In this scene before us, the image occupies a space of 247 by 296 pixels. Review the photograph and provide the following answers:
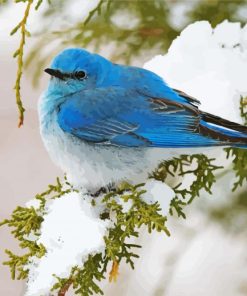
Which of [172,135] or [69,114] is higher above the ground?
[69,114]

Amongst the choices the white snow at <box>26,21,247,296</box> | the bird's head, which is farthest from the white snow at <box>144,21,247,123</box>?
the bird's head

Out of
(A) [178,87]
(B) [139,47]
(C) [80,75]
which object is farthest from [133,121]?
(B) [139,47]

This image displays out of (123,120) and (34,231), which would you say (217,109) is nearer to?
(123,120)

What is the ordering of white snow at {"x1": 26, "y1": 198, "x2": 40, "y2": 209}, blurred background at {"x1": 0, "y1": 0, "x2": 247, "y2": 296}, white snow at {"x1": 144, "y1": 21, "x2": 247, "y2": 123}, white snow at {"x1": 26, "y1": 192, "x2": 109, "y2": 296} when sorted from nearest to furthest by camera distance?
white snow at {"x1": 26, "y1": 192, "x2": 109, "y2": 296} → white snow at {"x1": 26, "y1": 198, "x2": 40, "y2": 209} → white snow at {"x1": 144, "y1": 21, "x2": 247, "y2": 123} → blurred background at {"x1": 0, "y1": 0, "x2": 247, "y2": 296}

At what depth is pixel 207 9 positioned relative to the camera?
2.70m

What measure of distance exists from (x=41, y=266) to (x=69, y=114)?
44 centimetres

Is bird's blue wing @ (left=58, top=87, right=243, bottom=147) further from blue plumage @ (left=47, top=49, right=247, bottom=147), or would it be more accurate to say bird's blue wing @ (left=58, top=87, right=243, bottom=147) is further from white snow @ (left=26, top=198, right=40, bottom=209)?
white snow @ (left=26, top=198, right=40, bottom=209)

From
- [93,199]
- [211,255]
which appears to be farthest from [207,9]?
[211,255]

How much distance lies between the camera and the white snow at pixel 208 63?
2.29 meters

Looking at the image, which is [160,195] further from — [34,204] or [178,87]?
[178,87]

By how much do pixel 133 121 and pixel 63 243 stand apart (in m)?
0.40

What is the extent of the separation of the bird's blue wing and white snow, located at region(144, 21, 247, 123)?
0.69 ft

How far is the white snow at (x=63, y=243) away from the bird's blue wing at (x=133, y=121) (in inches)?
9.1

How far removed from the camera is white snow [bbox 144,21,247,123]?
2291 mm
